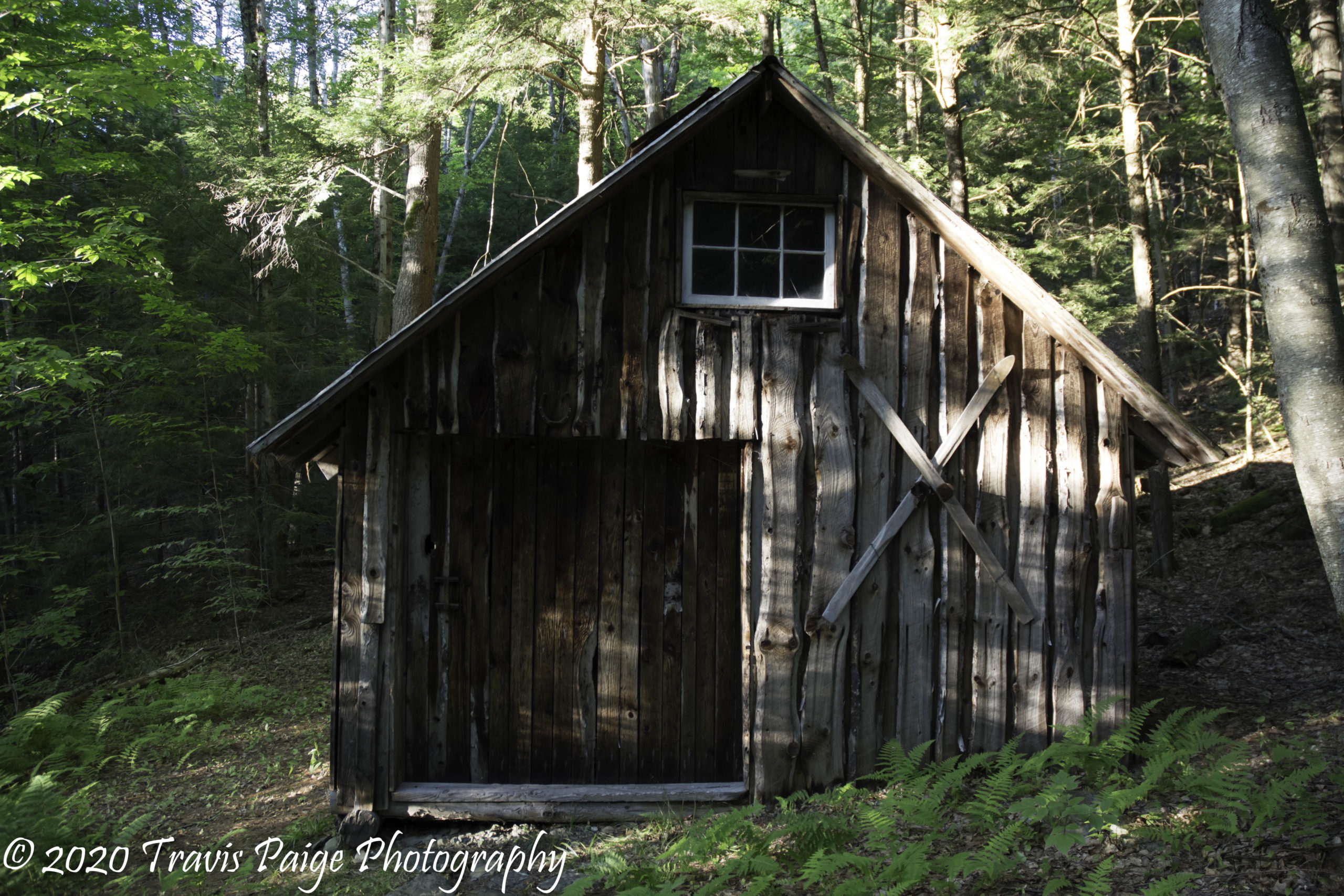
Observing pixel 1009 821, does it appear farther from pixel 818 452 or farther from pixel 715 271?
pixel 715 271

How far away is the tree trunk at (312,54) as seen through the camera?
1670 cm

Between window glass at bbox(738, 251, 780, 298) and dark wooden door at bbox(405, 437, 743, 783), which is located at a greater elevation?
window glass at bbox(738, 251, 780, 298)

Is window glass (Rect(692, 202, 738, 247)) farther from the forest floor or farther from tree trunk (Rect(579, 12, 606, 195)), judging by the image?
tree trunk (Rect(579, 12, 606, 195))

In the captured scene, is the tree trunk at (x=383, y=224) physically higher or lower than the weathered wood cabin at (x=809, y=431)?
higher

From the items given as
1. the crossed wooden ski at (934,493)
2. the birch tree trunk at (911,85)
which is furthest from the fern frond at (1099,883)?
the birch tree trunk at (911,85)

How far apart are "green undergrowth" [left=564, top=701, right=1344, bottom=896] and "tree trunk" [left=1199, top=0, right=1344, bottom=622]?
1407mm

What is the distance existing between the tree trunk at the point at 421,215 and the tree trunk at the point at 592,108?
177cm

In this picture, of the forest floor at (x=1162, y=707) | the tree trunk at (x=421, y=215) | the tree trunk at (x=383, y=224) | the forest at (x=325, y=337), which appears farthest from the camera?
the tree trunk at (x=383, y=224)

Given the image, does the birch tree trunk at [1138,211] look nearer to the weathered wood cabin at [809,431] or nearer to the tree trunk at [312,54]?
the weathered wood cabin at [809,431]

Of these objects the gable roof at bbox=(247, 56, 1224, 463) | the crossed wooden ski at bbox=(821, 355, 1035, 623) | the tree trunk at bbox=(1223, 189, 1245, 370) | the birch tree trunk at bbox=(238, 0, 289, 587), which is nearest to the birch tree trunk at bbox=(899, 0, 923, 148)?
the tree trunk at bbox=(1223, 189, 1245, 370)

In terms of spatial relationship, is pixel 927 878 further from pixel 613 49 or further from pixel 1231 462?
pixel 1231 462

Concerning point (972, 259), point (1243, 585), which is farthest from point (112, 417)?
point (1243, 585)

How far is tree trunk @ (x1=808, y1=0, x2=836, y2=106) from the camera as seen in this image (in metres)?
15.4

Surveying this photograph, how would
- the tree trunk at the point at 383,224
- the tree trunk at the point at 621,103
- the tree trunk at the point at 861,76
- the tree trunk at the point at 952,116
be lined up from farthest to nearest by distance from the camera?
the tree trunk at the point at 861,76 < the tree trunk at the point at 621,103 < the tree trunk at the point at 383,224 < the tree trunk at the point at 952,116
